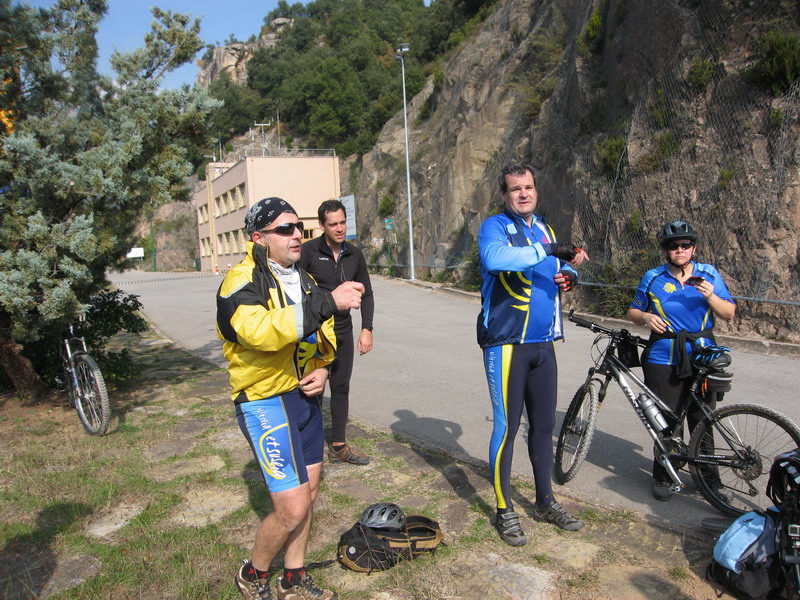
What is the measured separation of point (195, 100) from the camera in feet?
22.1

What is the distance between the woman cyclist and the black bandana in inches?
106

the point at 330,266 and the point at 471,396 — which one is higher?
the point at 330,266

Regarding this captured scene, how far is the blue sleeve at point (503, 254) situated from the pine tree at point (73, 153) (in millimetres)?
4125

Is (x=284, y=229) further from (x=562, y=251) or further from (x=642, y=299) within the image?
(x=642, y=299)

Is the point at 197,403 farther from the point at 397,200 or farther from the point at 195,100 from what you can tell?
the point at 397,200

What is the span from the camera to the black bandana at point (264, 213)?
3.01 m

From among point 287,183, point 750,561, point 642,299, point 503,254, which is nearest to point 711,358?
point 642,299

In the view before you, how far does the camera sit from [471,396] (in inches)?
293

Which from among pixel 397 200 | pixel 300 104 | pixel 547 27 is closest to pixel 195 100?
pixel 547 27

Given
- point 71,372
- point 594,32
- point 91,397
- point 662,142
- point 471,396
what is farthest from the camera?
point 594,32

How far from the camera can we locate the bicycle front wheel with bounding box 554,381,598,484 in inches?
175

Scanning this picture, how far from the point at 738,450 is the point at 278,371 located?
2939mm

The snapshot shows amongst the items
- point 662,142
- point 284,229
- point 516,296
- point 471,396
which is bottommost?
point 471,396

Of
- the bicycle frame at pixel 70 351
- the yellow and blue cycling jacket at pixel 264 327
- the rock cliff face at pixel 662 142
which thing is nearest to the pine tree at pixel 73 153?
the bicycle frame at pixel 70 351
